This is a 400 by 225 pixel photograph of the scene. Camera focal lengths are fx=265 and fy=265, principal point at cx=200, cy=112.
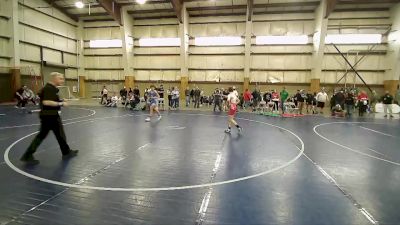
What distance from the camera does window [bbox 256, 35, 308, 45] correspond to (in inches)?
1038

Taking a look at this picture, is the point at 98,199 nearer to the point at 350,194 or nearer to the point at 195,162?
the point at 195,162

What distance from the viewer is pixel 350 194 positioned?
4.71m

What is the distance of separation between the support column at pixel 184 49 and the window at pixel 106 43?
7.84 meters

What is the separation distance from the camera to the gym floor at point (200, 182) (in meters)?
3.87

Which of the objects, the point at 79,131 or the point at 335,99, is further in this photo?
the point at 335,99

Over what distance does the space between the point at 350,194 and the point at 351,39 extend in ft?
82.9

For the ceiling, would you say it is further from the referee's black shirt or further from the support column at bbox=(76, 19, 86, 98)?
the referee's black shirt

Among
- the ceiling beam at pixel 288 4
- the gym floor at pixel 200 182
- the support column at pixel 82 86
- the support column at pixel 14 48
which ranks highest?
the ceiling beam at pixel 288 4

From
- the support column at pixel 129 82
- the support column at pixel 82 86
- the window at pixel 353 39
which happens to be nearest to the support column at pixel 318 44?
the window at pixel 353 39

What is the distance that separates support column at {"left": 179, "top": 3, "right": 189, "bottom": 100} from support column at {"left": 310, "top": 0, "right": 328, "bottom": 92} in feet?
41.5

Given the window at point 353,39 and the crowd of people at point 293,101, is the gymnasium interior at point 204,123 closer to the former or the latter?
the window at point 353,39

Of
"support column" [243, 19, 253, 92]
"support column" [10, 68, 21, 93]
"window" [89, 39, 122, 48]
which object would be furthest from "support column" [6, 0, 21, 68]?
"support column" [243, 19, 253, 92]

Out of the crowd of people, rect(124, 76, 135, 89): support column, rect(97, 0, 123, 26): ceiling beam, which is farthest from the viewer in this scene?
rect(124, 76, 135, 89): support column

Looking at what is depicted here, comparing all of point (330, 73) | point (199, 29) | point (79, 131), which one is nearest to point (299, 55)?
point (330, 73)
